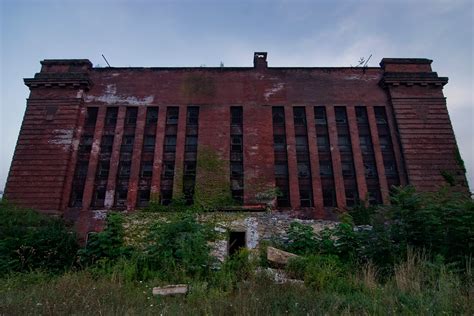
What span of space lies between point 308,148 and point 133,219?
10.8 m

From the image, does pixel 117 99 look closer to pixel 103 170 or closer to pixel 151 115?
pixel 151 115

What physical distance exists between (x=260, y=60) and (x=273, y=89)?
265 cm

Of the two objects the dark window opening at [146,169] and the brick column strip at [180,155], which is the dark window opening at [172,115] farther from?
the dark window opening at [146,169]

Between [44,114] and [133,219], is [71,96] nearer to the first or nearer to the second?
[44,114]

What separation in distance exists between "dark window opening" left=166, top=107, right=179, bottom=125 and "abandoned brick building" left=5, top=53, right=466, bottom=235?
85 millimetres

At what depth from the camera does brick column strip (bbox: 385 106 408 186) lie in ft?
63.4

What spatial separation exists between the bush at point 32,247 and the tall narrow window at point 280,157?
1080 centimetres

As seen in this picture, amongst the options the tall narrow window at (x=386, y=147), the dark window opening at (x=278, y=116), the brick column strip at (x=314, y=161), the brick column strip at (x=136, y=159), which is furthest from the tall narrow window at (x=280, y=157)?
the brick column strip at (x=136, y=159)

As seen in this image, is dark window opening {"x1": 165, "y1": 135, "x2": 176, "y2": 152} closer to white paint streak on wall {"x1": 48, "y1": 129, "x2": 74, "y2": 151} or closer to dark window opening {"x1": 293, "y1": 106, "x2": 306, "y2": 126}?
white paint streak on wall {"x1": 48, "y1": 129, "x2": 74, "y2": 151}

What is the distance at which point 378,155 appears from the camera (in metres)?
20.0

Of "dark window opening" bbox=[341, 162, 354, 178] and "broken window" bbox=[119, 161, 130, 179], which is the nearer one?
"dark window opening" bbox=[341, 162, 354, 178]

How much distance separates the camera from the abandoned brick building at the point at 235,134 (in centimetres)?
1909

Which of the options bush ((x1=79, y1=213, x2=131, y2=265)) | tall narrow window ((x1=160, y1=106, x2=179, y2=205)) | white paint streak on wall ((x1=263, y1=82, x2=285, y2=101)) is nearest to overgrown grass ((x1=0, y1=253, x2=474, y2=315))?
bush ((x1=79, y1=213, x2=131, y2=265))

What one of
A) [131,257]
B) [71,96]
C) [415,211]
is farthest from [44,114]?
[415,211]
